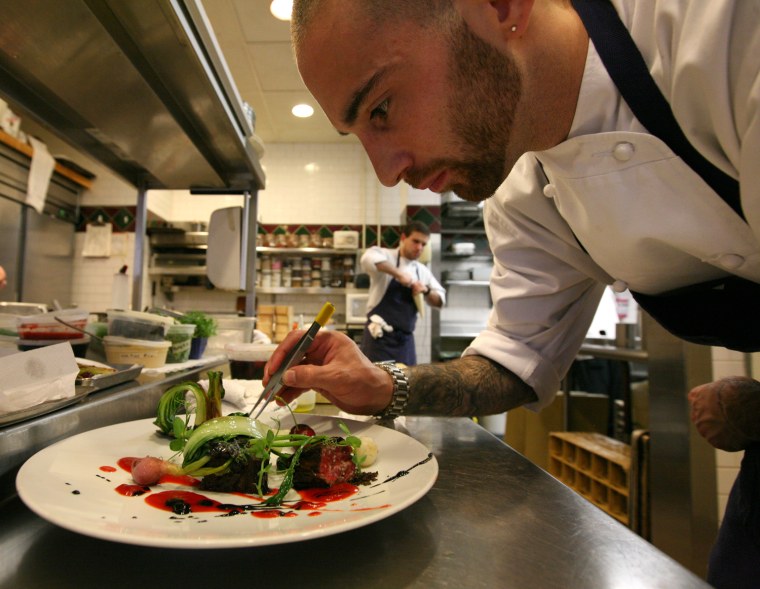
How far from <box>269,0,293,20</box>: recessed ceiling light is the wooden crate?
354 cm

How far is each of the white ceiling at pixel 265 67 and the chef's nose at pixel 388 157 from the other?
3425 mm

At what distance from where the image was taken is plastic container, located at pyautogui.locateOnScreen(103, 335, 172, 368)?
45.8 inches

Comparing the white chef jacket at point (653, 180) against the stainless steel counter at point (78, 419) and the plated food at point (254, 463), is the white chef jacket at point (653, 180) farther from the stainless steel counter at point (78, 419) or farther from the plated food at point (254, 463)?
the stainless steel counter at point (78, 419)

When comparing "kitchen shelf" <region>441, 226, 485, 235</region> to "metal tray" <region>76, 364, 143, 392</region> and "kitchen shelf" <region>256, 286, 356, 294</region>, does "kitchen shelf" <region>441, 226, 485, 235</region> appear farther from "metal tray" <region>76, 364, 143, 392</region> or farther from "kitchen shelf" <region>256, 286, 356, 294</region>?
"metal tray" <region>76, 364, 143, 392</region>

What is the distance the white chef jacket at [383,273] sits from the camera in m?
4.12

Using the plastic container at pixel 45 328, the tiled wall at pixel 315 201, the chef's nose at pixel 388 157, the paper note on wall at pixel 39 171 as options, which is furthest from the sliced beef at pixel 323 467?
the tiled wall at pixel 315 201

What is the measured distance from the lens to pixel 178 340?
4.60 ft

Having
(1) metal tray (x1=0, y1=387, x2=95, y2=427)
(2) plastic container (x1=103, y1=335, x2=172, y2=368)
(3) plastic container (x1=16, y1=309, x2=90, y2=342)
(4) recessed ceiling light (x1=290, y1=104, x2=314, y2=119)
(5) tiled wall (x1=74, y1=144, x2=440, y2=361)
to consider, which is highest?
(4) recessed ceiling light (x1=290, y1=104, x2=314, y2=119)

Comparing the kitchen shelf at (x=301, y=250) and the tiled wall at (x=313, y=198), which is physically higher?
the tiled wall at (x=313, y=198)

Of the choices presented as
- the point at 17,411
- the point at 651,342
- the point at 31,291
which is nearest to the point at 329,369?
the point at 17,411

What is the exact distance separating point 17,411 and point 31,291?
16.4ft

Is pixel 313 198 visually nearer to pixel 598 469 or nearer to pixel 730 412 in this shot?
pixel 598 469

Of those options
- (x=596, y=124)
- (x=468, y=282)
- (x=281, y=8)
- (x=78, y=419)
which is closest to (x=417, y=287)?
(x=468, y=282)

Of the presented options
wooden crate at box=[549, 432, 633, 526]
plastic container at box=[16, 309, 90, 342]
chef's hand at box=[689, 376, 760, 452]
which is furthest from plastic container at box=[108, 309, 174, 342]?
wooden crate at box=[549, 432, 633, 526]
